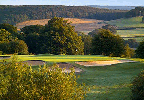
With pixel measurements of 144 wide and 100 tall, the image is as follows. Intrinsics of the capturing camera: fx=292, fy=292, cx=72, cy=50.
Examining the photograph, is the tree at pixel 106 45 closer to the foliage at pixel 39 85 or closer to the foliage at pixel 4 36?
the foliage at pixel 4 36

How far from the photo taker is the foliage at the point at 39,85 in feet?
27.5

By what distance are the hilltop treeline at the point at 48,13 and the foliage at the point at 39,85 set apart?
12622cm

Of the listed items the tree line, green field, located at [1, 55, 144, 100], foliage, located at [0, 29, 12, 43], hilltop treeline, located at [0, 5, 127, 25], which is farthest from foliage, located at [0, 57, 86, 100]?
hilltop treeline, located at [0, 5, 127, 25]

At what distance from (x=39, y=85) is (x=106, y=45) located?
1552 inches

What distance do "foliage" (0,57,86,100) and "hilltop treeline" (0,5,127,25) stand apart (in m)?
126

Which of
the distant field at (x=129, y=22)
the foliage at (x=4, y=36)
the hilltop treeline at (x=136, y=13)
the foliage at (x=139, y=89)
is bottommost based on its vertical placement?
the foliage at (x=139, y=89)

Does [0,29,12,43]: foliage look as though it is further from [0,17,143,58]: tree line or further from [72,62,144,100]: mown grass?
[72,62,144,100]: mown grass

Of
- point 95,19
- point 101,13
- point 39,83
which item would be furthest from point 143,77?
point 101,13

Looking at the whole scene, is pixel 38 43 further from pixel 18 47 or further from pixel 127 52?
pixel 127 52

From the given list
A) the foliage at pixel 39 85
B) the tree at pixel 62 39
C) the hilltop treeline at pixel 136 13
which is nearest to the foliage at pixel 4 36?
the tree at pixel 62 39

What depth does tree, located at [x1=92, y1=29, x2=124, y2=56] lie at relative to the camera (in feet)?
156

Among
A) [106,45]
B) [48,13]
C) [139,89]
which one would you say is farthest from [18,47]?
[48,13]

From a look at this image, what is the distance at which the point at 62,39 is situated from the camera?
49406 millimetres

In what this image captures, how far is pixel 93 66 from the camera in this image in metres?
21.5
